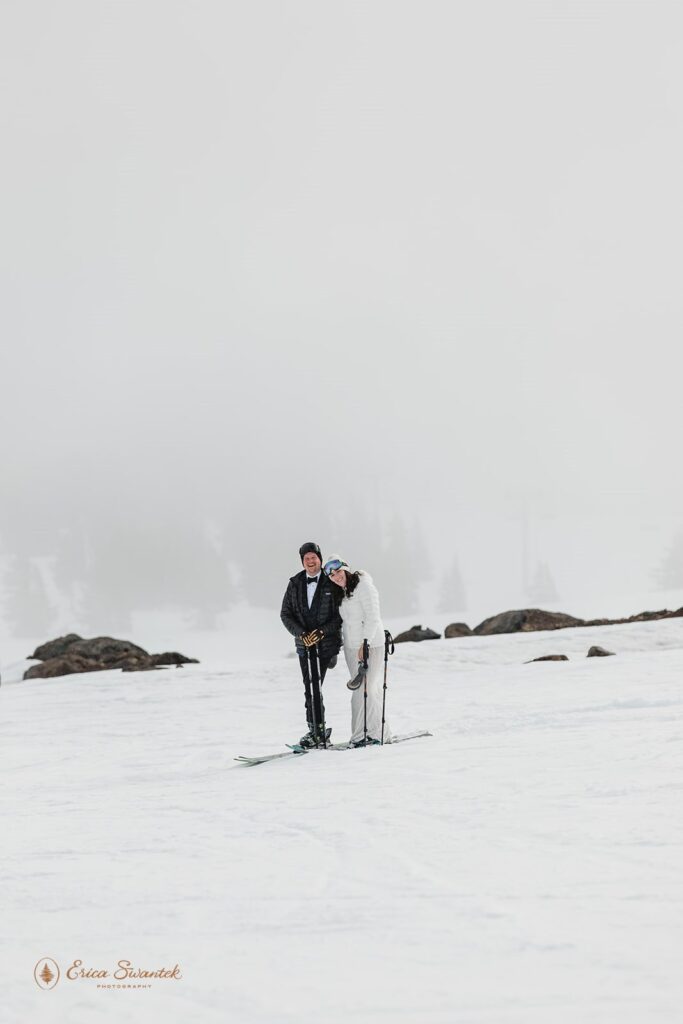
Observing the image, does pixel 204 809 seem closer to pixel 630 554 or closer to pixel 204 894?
pixel 204 894

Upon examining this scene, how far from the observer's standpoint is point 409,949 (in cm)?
381

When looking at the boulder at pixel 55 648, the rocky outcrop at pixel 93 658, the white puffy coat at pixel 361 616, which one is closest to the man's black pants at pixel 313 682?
the white puffy coat at pixel 361 616

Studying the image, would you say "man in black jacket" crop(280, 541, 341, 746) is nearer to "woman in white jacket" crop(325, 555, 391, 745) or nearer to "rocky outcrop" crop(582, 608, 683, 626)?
"woman in white jacket" crop(325, 555, 391, 745)

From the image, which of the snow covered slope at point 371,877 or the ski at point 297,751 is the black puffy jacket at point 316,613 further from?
the snow covered slope at point 371,877

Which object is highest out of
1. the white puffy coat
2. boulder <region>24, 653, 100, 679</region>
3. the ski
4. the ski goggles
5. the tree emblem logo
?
the ski goggles

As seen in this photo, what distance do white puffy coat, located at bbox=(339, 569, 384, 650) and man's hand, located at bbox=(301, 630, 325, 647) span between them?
1.12ft

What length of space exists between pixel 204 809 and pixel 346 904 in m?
3.18

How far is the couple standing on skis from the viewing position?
10148 mm

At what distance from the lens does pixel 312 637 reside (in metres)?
10.2

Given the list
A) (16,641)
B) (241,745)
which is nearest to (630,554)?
(16,641)

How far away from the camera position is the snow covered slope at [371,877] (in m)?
3.43

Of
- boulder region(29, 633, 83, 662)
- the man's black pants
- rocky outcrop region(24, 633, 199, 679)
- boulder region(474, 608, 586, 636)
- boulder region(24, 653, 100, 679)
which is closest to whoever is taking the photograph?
the man's black pants

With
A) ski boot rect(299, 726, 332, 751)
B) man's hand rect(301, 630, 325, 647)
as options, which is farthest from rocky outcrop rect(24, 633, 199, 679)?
man's hand rect(301, 630, 325, 647)

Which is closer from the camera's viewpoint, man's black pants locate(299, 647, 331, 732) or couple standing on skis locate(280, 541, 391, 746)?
couple standing on skis locate(280, 541, 391, 746)
